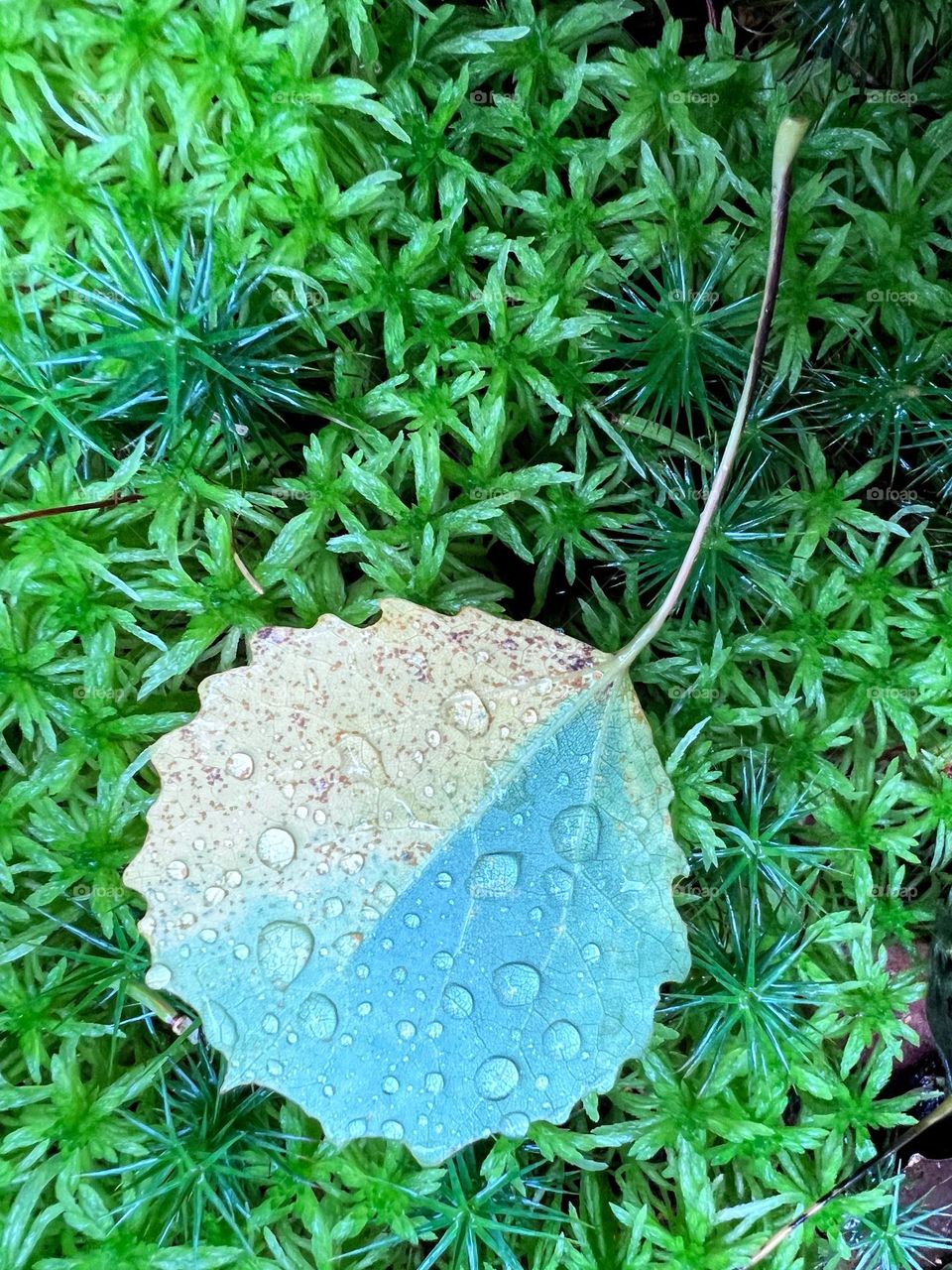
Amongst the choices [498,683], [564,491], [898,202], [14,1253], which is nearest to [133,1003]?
[14,1253]

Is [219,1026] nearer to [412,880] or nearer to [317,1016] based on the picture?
[317,1016]

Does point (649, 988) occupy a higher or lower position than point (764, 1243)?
higher

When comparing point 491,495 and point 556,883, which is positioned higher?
point 491,495

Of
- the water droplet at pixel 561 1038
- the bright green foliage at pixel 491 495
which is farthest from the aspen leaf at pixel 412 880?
the bright green foliage at pixel 491 495

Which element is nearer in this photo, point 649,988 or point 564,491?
point 649,988

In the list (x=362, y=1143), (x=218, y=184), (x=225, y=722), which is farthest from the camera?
(x=362, y=1143)

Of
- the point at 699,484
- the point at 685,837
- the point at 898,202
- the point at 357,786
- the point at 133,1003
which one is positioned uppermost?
the point at 898,202

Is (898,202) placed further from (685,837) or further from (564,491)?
(685,837)

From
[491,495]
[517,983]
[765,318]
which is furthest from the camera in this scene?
[491,495]

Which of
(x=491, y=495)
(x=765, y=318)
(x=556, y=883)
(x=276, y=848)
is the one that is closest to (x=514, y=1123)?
(x=556, y=883)
